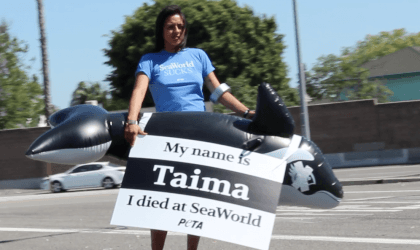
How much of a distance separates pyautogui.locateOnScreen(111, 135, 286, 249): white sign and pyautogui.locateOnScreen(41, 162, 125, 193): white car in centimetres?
2031

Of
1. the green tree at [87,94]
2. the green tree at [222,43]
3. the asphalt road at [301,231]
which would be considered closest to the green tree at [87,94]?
the green tree at [87,94]

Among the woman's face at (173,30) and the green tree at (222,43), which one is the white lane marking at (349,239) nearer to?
the woman's face at (173,30)

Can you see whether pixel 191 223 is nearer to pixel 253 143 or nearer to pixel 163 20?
pixel 253 143

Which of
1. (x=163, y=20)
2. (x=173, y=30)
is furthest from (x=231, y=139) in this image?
(x=163, y=20)

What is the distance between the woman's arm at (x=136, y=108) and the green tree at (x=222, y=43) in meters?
29.2

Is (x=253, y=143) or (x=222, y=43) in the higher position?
(x=222, y=43)

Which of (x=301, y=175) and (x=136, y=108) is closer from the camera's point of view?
(x=301, y=175)

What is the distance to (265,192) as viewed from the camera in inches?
148

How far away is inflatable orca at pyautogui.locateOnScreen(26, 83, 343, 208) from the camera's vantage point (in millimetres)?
3836

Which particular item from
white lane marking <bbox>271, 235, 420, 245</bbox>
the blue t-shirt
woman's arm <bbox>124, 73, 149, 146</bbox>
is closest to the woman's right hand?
woman's arm <bbox>124, 73, 149, 146</bbox>

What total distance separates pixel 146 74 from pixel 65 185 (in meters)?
22.3

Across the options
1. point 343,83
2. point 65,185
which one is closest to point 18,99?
point 65,185

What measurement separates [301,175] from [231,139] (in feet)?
1.68

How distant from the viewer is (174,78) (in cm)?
421
